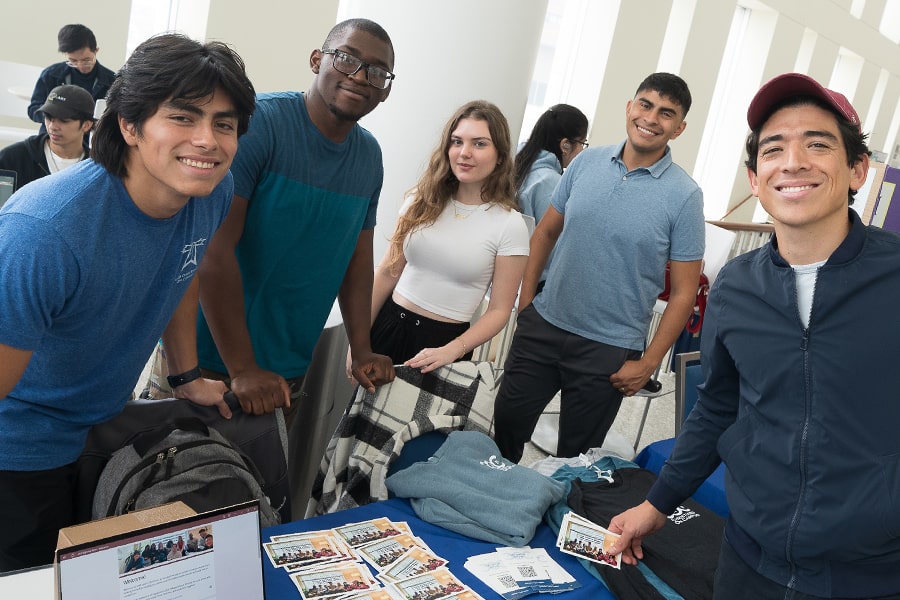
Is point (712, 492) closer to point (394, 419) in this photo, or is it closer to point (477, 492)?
point (477, 492)

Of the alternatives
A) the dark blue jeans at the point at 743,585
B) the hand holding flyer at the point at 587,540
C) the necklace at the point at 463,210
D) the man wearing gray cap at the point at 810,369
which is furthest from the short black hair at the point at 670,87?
the dark blue jeans at the point at 743,585

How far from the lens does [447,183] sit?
8.63 ft

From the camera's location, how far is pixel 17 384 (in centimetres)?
141

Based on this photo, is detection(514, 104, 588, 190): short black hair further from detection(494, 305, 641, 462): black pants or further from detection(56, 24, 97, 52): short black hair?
detection(56, 24, 97, 52): short black hair

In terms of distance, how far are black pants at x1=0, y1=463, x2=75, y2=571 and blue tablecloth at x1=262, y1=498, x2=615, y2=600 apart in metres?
0.44

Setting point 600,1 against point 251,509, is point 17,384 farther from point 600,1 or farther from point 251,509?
point 600,1

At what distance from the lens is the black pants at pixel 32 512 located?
1.46 meters

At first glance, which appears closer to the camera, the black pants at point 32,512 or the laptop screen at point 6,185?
the black pants at point 32,512

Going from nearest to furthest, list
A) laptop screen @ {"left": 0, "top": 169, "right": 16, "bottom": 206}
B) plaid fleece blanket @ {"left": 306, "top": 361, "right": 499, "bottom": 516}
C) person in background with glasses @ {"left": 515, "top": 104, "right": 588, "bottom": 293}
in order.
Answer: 1. plaid fleece blanket @ {"left": 306, "top": 361, "right": 499, "bottom": 516}
2. laptop screen @ {"left": 0, "top": 169, "right": 16, "bottom": 206}
3. person in background with glasses @ {"left": 515, "top": 104, "right": 588, "bottom": 293}

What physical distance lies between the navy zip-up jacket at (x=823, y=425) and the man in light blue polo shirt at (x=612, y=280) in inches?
45.0

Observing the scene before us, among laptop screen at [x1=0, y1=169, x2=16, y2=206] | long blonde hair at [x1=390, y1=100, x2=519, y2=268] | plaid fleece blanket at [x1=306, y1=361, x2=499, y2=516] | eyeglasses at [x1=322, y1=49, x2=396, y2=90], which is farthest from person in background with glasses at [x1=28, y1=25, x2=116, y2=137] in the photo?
plaid fleece blanket at [x1=306, y1=361, x2=499, y2=516]

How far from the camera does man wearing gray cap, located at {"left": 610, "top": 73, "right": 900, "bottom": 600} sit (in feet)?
4.11

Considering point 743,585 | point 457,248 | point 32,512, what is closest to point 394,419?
point 457,248

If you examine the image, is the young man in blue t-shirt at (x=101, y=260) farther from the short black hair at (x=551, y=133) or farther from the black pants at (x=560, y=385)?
the short black hair at (x=551, y=133)
